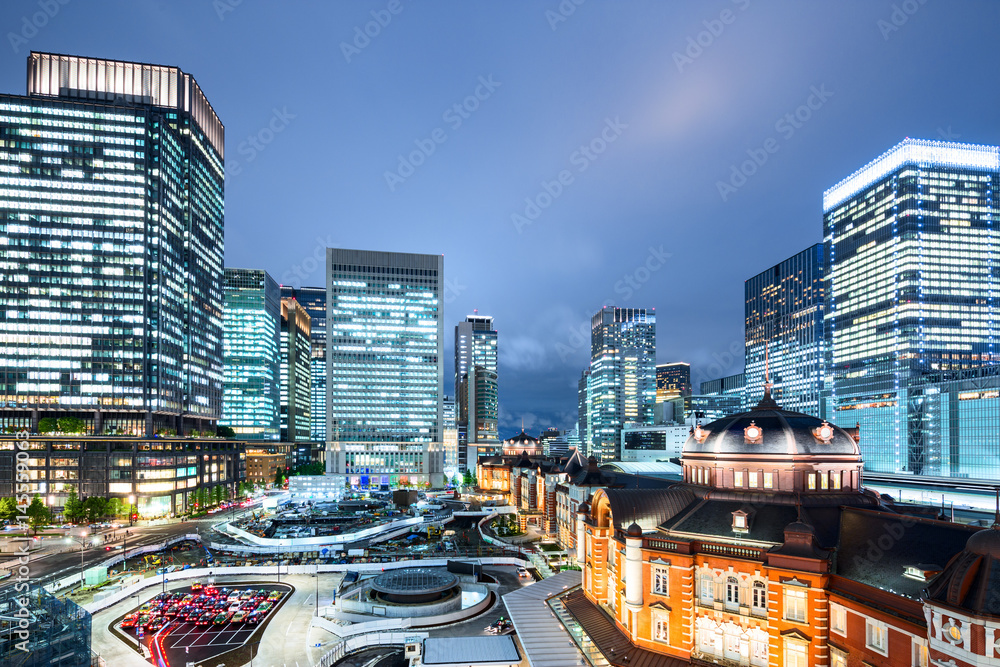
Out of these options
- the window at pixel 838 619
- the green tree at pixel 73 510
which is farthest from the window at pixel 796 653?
the green tree at pixel 73 510

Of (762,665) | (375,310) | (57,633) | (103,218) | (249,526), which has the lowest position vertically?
(249,526)

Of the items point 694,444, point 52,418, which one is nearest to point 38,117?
point 52,418

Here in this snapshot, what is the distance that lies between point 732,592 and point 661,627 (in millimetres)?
6302

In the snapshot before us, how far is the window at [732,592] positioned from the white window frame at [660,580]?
4271mm

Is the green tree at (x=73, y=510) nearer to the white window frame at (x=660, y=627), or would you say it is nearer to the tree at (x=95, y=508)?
the tree at (x=95, y=508)

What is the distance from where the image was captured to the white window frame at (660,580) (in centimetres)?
4434

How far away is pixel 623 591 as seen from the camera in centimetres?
4934

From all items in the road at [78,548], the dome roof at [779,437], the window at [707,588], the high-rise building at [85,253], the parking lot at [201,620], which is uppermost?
the high-rise building at [85,253]

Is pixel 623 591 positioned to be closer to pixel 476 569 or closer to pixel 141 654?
pixel 476 569

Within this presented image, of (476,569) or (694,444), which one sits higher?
(694,444)

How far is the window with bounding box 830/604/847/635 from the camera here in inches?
1425

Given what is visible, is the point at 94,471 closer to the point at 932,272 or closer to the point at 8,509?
the point at 8,509

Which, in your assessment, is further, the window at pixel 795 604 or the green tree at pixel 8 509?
the green tree at pixel 8 509

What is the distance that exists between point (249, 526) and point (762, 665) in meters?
105
